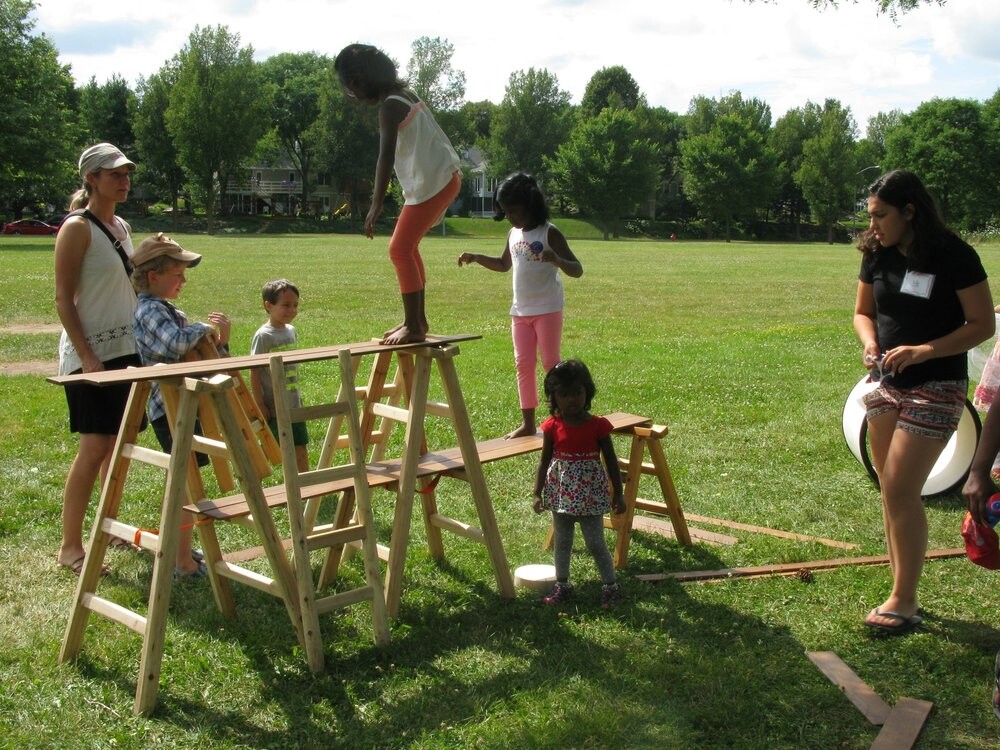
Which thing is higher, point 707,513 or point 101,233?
point 101,233

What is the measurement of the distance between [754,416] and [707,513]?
3283mm

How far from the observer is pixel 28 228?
62.4 m

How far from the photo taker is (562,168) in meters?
90.0

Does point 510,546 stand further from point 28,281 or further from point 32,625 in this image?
point 28,281

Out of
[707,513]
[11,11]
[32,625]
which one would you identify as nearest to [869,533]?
[707,513]

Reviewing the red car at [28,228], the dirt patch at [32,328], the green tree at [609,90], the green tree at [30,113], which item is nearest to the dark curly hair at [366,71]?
the dirt patch at [32,328]

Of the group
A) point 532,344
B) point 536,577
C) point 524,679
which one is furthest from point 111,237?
point 524,679

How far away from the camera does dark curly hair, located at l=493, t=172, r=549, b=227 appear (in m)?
6.39

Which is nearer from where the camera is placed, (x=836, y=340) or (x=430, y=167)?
(x=430, y=167)

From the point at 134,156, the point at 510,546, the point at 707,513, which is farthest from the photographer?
the point at 134,156

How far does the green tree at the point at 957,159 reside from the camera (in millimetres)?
90312

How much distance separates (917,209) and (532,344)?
275cm

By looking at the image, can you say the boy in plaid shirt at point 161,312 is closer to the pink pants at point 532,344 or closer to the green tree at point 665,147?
the pink pants at point 532,344

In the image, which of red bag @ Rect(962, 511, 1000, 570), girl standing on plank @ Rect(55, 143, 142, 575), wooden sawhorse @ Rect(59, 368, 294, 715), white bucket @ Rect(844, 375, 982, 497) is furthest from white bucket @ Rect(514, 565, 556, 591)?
white bucket @ Rect(844, 375, 982, 497)
